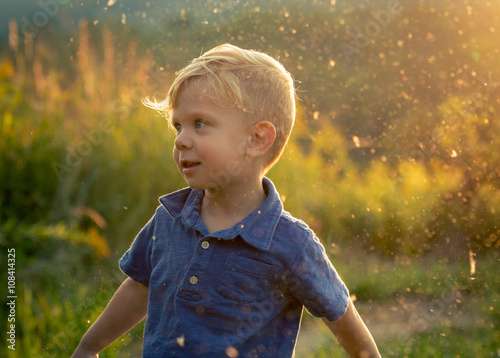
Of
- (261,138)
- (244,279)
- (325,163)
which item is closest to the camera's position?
(244,279)

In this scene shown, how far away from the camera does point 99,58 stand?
5.88m

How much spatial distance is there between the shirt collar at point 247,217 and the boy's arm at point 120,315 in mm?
288

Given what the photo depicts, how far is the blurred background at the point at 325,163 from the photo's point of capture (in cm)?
337

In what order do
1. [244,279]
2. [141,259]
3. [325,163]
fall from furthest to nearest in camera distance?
1. [325,163]
2. [141,259]
3. [244,279]

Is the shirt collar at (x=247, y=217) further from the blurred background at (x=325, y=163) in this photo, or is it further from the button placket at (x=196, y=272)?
the blurred background at (x=325, y=163)

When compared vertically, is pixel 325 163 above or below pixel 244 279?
below

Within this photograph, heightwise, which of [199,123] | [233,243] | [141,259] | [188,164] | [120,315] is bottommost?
[120,315]

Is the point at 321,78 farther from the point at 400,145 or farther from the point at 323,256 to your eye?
the point at 323,256

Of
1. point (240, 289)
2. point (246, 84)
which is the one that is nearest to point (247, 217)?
point (240, 289)

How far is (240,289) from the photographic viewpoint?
149 cm

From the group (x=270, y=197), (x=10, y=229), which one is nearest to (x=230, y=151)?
(x=270, y=197)

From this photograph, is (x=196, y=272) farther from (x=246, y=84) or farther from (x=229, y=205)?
(x=246, y=84)

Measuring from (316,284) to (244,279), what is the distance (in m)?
0.18

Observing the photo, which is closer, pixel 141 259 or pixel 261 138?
pixel 261 138
